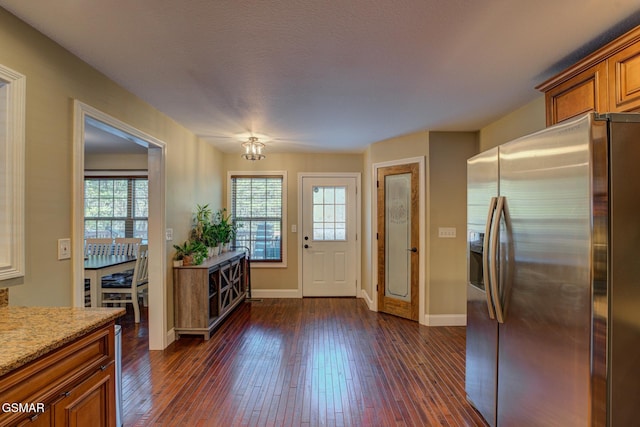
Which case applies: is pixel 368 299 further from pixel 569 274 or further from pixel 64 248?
pixel 64 248

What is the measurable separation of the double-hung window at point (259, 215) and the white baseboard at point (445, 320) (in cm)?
248

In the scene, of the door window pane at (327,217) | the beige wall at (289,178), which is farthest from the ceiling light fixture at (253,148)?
the door window pane at (327,217)

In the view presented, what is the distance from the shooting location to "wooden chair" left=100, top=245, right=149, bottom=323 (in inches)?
153

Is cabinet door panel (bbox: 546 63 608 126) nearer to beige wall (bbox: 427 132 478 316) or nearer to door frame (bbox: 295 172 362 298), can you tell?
beige wall (bbox: 427 132 478 316)

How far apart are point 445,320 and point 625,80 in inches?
118

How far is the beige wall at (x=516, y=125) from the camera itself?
2.69m

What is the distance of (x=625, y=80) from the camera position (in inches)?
63.1

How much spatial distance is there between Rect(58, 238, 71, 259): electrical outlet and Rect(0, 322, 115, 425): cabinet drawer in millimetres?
770

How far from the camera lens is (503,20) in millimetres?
1580

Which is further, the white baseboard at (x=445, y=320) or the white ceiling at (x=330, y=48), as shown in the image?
the white baseboard at (x=445, y=320)

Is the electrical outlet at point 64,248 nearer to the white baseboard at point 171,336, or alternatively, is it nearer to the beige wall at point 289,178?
the white baseboard at point 171,336

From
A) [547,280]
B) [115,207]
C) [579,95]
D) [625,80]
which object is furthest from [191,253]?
[625,80]

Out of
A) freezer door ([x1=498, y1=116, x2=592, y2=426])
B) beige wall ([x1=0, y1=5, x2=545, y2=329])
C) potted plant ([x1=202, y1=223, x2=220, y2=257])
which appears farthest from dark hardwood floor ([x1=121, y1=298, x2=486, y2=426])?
potted plant ([x1=202, y1=223, x2=220, y2=257])

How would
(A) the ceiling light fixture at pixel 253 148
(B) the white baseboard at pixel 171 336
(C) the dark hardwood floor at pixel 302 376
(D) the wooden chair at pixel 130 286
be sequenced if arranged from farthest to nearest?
(D) the wooden chair at pixel 130 286 < (A) the ceiling light fixture at pixel 253 148 < (B) the white baseboard at pixel 171 336 < (C) the dark hardwood floor at pixel 302 376
